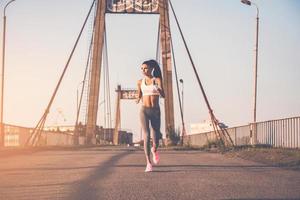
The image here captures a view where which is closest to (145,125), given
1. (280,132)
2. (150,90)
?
(150,90)

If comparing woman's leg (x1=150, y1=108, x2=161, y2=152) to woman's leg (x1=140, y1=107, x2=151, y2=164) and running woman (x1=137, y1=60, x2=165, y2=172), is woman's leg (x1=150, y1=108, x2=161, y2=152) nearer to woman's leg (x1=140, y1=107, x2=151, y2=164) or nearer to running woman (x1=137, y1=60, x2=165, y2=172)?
running woman (x1=137, y1=60, x2=165, y2=172)

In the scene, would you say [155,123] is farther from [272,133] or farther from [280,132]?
[272,133]

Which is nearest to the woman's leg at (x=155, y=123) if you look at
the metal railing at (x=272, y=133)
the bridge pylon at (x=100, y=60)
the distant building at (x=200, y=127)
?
the metal railing at (x=272, y=133)

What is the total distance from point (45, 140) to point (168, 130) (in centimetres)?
943

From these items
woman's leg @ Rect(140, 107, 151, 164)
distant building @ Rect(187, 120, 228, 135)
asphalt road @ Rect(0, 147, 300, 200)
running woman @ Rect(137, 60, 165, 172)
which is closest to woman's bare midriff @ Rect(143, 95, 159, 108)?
running woman @ Rect(137, 60, 165, 172)

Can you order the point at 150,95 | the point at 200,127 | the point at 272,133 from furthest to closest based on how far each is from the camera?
the point at 200,127
the point at 272,133
the point at 150,95

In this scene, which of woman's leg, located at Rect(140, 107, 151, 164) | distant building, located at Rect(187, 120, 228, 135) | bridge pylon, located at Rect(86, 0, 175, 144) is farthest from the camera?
distant building, located at Rect(187, 120, 228, 135)

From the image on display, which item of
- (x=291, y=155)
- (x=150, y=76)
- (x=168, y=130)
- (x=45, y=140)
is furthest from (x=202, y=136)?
(x=150, y=76)

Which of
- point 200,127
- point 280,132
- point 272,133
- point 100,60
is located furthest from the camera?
point 200,127

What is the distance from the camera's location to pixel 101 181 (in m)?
7.18

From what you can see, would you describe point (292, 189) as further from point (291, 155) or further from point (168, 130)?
point (168, 130)

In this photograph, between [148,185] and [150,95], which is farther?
[150,95]

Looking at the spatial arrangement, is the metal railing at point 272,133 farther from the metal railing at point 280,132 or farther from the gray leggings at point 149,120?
the gray leggings at point 149,120

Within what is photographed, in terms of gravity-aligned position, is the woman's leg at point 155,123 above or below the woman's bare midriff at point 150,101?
below
